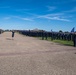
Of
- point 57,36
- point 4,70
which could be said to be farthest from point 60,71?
point 57,36

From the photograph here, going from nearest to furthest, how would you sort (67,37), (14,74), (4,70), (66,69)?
(14,74) < (4,70) < (66,69) < (67,37)

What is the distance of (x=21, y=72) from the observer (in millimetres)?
8977

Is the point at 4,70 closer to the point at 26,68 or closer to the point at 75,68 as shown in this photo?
the point at 26,68

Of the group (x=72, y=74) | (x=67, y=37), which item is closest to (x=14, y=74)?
(x=72, y=74)

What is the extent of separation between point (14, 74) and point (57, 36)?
127 feet

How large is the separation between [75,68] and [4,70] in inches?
138

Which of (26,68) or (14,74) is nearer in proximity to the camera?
(14,74)

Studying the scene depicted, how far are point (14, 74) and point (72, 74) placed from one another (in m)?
2.50

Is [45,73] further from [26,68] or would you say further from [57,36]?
[57,36]

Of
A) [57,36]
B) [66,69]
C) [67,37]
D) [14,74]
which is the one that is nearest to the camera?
[14,74]

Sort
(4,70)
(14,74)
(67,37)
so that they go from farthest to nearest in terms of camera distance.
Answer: (67,37) → (4,70) → (14,74)

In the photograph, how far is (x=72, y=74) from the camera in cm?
888

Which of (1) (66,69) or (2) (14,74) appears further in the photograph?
(1) (66,69)

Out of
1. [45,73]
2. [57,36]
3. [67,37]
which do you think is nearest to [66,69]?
[45,73]
